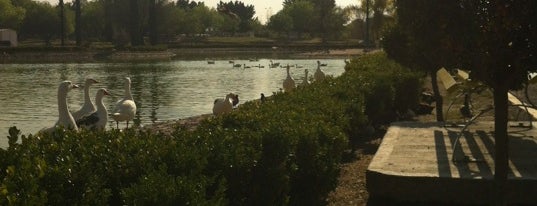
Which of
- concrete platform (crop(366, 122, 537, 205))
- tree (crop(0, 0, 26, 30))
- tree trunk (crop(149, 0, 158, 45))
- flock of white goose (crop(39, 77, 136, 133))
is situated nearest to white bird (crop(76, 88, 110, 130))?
flock of white goose (crop(39, 77, 136, 133))

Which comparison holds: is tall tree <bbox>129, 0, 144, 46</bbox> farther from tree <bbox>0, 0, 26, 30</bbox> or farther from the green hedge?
the green hedge

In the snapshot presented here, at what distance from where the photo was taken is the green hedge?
3.49 meters

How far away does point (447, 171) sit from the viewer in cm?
679

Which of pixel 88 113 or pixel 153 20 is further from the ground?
pixel 153 20

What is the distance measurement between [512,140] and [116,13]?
9235 centimetres

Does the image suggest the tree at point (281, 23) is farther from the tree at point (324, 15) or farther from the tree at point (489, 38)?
the tree at point (489, 38)

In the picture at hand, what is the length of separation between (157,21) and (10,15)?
2159 centimetres

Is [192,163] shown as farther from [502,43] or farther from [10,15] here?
[10,15]

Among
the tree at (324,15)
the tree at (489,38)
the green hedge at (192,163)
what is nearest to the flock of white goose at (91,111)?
the green hedge at (192,163)

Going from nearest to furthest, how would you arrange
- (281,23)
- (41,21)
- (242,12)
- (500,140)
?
(500,140) → (41,21) → (281,23) → (242,12)

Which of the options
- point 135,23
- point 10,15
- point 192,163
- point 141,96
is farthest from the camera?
point 10,15

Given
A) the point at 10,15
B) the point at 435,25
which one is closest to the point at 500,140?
the point at 435,25

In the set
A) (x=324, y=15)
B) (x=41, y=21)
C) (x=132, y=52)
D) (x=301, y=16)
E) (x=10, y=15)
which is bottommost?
(x=132, y=52)

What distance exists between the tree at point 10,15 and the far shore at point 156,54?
25798 millimetres
